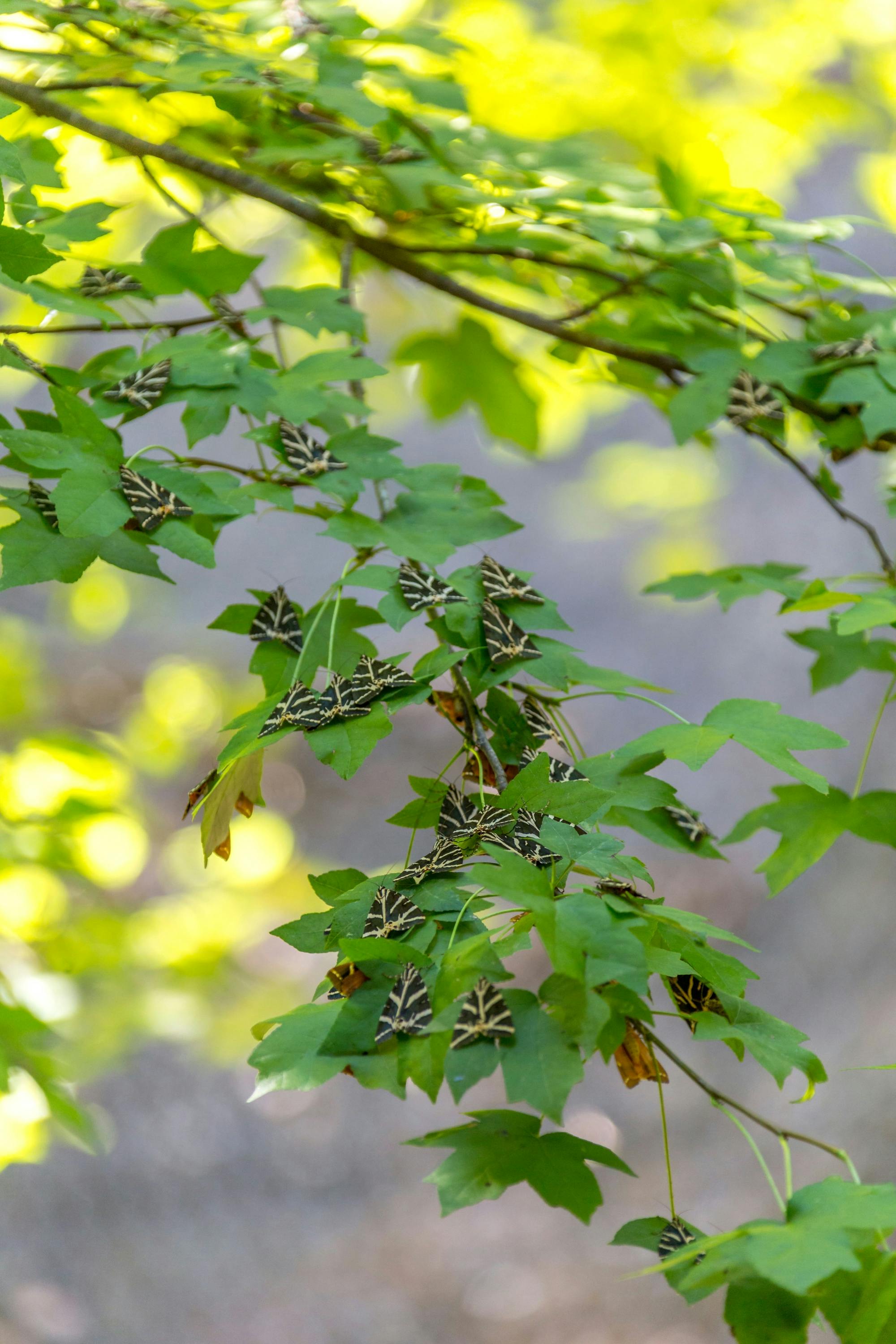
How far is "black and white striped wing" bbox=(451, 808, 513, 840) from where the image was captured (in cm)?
69

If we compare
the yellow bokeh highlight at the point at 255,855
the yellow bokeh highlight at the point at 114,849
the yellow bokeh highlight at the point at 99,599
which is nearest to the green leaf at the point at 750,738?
the yellow bokeh highlight at the point at 114,849

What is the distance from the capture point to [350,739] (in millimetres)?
757

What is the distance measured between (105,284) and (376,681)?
618 millimetres

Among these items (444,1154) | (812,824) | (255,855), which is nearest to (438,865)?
(812,824)

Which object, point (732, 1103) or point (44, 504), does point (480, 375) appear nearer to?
point (44, 504)

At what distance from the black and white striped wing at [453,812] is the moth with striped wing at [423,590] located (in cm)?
18

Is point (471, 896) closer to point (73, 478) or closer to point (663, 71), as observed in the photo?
point (73, 478)

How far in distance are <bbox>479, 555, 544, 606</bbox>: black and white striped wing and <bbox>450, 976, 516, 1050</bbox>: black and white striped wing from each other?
0.37 meters

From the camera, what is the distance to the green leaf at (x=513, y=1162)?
657mm

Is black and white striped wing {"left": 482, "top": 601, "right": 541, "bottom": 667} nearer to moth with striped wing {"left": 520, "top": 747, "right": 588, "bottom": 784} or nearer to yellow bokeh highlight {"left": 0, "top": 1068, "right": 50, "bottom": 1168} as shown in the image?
moth with striped wing {"left": 520, "top": 747, "right": 588, "bottom": 784}

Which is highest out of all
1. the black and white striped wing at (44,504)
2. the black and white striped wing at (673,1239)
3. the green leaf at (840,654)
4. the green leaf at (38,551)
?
the black and white striped wing at (44,504)

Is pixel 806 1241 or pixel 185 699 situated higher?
pixel 806 1241

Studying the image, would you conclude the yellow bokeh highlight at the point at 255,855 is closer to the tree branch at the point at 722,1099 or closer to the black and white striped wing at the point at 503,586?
the black and white striped wing at the point at 503,586

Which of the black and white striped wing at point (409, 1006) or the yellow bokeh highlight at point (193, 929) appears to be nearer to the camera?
the black and white striped wing at point (409, 1006)
